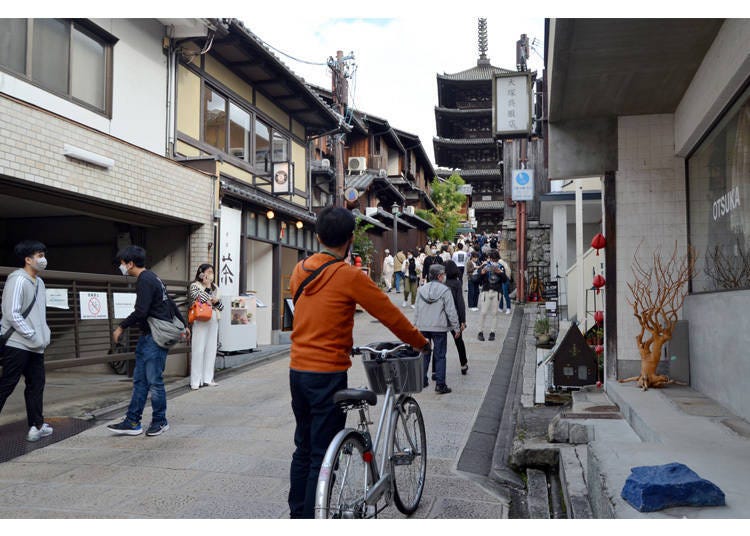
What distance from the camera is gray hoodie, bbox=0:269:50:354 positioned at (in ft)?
19.7

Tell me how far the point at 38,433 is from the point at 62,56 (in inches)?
230

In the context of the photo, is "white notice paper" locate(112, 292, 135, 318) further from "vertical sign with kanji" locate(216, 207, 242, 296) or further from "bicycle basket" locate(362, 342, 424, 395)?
"bicycle basket" locate(362, 342, 424, 395)

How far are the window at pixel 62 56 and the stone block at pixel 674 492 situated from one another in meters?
8.98

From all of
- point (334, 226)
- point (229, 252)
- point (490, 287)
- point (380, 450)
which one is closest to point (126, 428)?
point (380, 450)

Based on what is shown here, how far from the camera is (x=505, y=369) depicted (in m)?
10.9

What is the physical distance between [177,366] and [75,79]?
5255 millimetres

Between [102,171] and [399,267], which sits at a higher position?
[102,171]

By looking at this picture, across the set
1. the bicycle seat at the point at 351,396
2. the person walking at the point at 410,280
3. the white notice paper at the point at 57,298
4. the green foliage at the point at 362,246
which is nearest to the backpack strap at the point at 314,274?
the bicycle seat at the point at 351,396

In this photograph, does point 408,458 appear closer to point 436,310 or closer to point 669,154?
point 436,310

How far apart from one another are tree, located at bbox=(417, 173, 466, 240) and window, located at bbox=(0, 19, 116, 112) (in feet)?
113

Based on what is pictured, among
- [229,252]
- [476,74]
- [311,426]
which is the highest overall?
[476,74]

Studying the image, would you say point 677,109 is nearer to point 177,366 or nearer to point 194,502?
point 194,502

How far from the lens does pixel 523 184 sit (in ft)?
68.9

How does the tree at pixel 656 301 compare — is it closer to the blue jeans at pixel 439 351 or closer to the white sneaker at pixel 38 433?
the blue jeans at pixel 439 351
